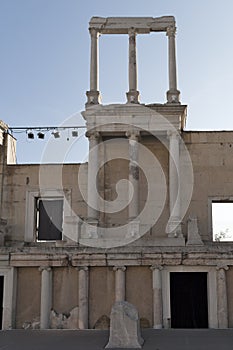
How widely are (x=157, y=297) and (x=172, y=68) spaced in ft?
35.0

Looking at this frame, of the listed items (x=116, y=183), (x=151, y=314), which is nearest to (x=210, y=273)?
(x=151, y=314)

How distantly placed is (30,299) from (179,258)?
4767mm

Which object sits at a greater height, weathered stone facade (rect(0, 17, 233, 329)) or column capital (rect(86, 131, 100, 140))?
column capital (rect(86, 131, 100, 140))

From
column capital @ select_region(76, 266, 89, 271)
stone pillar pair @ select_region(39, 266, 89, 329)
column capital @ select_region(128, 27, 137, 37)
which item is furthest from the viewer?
column capital @ select_region(128, 27, 137, 37)

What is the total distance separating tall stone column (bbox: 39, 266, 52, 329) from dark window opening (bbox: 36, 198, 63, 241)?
761 centimetres

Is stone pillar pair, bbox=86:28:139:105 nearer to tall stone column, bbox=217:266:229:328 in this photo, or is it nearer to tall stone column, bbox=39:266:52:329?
tall stone column, bbox=39:266:52:329

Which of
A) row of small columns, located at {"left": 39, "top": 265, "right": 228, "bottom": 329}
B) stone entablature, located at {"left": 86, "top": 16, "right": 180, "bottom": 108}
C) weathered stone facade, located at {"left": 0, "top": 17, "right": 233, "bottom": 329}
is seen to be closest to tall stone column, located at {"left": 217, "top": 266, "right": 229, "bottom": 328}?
row of small columns, located at {"left": 39, "top": 265, "right": 228, "bottom": 329}

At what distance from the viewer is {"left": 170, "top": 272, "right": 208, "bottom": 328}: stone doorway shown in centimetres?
1922

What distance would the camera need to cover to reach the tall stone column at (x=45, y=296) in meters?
18.0

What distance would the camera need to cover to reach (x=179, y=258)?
18125mm

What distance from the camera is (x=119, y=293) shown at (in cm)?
1808

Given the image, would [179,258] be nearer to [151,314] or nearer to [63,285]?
[151,314]

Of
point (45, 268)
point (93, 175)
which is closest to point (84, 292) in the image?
point (45, 268)

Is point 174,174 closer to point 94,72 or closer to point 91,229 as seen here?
point 91,229
